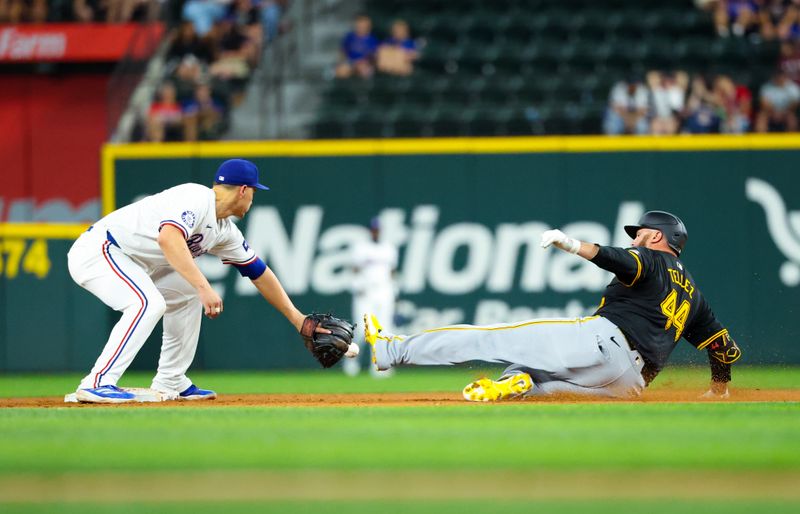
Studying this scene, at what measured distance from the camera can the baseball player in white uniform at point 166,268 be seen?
26.9 ft

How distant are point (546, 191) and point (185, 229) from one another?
6.92 metres

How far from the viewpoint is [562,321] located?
8.27m

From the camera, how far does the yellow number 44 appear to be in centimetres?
816

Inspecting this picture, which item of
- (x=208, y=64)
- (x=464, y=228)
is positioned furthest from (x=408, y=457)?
(x=208, y=64)

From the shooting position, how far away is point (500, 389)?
8164mm

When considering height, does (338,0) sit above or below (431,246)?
above

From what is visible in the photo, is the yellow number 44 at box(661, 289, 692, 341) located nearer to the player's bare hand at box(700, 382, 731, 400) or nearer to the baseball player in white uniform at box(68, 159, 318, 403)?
the player's bare hand at box(700, 382, 731, 400)

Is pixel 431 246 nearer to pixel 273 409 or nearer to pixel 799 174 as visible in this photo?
pixel 799 174

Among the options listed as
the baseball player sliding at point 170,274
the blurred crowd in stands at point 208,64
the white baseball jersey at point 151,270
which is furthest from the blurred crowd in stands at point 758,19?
the white baseball jersey at point 151,270

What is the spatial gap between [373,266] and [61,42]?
23.8 ft

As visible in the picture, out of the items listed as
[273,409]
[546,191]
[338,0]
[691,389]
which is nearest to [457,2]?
[338,0]

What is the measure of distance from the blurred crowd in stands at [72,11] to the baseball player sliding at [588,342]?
442 inches

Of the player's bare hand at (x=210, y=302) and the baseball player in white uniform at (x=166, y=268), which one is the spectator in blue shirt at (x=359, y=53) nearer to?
the baseball player in white uniform at (x=166, y=268)

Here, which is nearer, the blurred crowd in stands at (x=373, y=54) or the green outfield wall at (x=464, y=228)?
the green outfield wall at (x=464, y=228)
